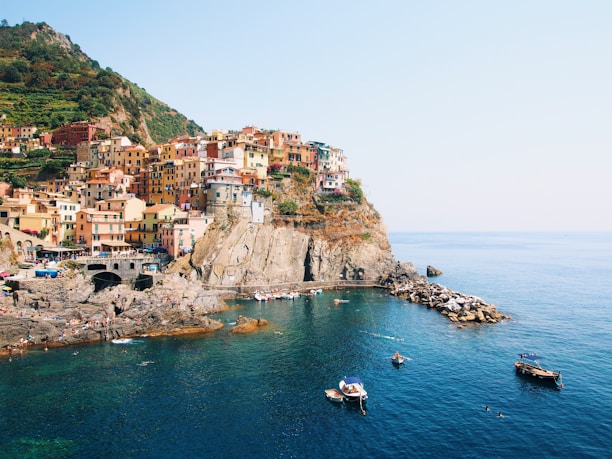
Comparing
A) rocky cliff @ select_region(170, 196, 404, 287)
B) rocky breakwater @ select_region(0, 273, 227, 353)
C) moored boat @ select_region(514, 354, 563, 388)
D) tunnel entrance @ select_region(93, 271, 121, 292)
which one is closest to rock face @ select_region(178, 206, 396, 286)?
rocky cliff @ select_region(170, 196, 404, 287)

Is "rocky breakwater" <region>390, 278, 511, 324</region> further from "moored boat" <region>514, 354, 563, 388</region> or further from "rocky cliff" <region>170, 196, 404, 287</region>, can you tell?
"moored boat" <region>514, 354, 563, 388</region>

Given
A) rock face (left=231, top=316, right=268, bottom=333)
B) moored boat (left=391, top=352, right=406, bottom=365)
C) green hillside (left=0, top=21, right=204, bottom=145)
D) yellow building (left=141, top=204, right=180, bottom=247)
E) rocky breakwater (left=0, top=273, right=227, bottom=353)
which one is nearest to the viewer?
moored boat (left=391, top=352, right=406, bottom=365)

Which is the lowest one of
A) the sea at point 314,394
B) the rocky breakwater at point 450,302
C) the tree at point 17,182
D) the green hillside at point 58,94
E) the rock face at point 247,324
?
the sea at point 314,394

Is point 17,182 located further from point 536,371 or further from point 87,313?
point 536,371

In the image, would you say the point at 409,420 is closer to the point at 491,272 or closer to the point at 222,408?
the point at 222,408

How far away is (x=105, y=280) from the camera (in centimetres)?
6644

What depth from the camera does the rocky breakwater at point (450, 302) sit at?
6756 centimetres

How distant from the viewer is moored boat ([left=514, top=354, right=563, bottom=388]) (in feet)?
145

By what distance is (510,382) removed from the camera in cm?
4450

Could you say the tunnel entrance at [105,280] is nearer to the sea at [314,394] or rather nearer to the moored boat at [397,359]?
the sea at [314,394]

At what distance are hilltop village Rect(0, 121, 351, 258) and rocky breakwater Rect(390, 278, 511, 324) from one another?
28152mm

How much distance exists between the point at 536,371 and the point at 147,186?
8123 cm

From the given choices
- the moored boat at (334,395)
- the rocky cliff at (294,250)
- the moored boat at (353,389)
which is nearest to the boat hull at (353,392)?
the moored boat at (353,389)

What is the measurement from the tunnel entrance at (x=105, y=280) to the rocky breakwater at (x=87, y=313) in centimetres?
343
